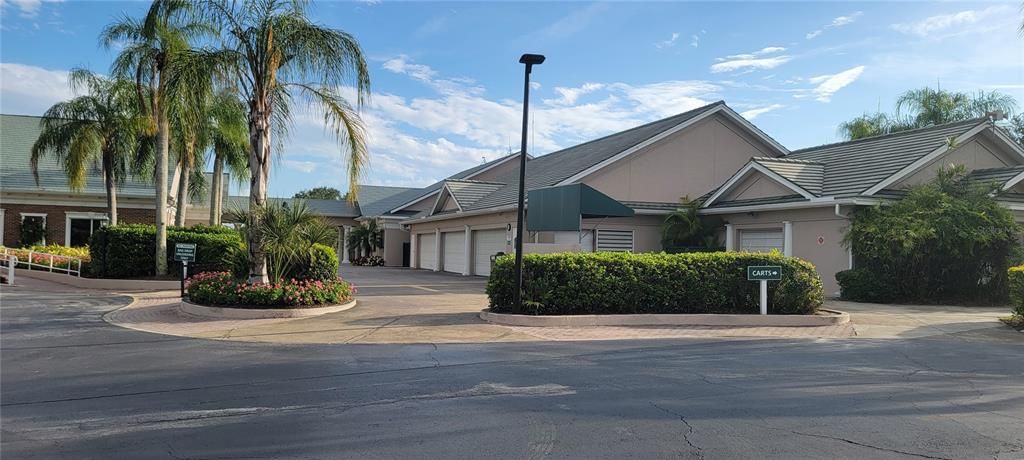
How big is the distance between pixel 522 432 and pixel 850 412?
3301 millimetres

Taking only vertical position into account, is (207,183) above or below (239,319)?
above

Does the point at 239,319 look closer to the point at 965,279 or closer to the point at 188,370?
the point at 188,370

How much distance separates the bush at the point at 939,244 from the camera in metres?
17.2

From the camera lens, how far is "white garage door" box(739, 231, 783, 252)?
21.5m

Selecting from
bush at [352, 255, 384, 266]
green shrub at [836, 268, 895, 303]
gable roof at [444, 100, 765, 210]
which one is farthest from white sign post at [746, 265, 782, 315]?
bush at [352, 255, 384, 266]

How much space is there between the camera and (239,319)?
44.2ft

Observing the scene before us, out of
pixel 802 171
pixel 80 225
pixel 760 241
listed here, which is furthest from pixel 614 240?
pixel 80 225

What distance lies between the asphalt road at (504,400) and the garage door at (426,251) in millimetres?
23681

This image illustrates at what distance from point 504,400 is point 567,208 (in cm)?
1335

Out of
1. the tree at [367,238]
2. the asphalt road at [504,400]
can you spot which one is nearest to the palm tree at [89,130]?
the asphalt road at [504,400]

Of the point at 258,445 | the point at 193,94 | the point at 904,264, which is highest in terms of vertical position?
the point at 193,94

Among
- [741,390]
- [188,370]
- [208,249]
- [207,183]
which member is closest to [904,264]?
[741,390]

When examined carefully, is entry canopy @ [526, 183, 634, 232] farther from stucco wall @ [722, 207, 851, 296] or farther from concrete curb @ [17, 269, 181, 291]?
concrete curb @ [17, 269, 181, 291]

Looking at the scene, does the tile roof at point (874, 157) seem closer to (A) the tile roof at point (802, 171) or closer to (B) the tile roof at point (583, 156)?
(A) the tile roof at point (802, 171)
